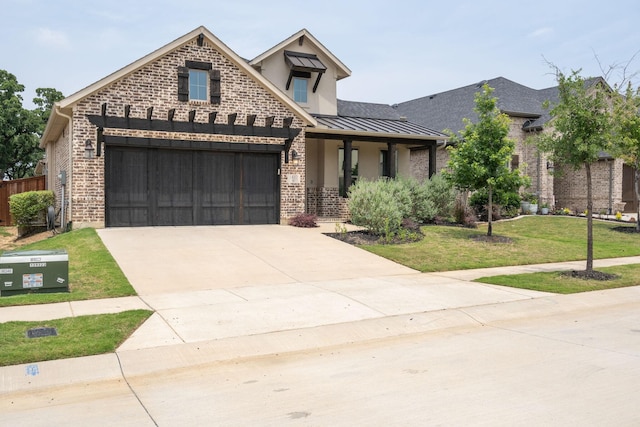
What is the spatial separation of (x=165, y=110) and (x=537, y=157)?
19940mm

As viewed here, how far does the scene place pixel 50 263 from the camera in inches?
367

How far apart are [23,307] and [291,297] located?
4.26 m

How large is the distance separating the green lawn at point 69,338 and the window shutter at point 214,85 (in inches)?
446

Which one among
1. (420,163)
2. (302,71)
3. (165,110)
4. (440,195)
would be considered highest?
(302,71)

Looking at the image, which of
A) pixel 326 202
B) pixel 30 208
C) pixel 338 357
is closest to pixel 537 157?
pixel 326 202

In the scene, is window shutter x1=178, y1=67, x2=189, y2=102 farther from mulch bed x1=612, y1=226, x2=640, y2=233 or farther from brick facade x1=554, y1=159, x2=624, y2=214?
brick facade x1=554, y1=159, x2=624, y2=214

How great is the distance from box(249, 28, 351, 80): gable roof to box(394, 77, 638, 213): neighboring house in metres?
8.12

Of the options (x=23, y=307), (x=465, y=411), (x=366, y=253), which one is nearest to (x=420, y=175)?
(x=366, y=253)

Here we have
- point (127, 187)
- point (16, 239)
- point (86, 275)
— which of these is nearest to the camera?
point (86, 275)

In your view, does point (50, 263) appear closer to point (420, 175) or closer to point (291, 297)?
point (291, 297)

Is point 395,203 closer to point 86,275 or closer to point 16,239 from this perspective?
point 86,275

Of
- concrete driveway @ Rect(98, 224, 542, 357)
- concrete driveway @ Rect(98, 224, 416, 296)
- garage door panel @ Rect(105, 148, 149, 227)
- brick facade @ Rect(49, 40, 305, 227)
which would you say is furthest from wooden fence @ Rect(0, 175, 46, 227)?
concrete driveway @ Rect(98, 224, 542, 357)

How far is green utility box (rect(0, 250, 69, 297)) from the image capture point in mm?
9125

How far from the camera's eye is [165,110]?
1733cm
